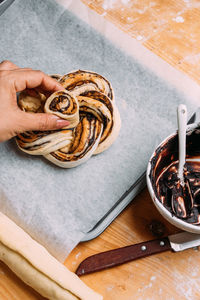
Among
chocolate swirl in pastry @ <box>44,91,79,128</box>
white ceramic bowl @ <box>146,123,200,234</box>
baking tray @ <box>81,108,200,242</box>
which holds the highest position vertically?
chocolate swirl in pastry @ <box>44,91,79,128</box>

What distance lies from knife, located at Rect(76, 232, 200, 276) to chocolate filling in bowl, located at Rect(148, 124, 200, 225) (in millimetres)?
77

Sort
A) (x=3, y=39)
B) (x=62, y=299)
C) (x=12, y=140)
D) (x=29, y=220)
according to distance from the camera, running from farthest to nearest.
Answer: (x=3, y=39) → (x=12, y=140) → (x=29, y=220) → (x=62, y=299)

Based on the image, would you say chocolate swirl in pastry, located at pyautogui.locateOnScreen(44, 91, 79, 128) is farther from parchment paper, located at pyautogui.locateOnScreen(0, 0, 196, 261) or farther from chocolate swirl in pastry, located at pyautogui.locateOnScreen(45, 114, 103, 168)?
parchment paper, located at pyautogui.locateOnScreen(0, 0, 196, 261)

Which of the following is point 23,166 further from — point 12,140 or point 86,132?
point 86,132

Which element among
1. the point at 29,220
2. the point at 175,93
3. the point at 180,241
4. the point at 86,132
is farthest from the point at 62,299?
the point at 175,93

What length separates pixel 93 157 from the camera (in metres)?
1.09

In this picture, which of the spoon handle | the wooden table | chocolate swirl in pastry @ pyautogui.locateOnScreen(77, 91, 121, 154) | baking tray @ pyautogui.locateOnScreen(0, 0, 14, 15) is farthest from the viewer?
baking tray @ pyautogui.locateOnScreen(0, 0, 14, 15)

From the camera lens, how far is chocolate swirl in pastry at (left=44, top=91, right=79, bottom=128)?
0.98m

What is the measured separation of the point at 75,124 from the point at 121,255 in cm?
43

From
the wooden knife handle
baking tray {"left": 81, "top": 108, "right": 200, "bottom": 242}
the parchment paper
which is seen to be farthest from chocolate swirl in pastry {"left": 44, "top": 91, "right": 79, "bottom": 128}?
the wooden knife handle

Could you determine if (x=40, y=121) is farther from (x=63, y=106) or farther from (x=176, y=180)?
(x=176, y=180)

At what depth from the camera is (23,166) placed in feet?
3.51

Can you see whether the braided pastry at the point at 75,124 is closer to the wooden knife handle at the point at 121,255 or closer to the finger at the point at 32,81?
the finger at the point at 32,81

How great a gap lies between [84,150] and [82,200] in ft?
0.53
